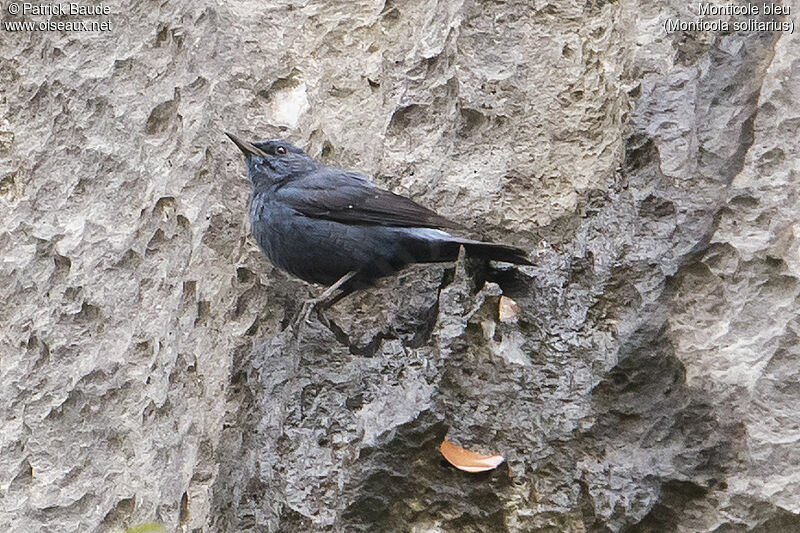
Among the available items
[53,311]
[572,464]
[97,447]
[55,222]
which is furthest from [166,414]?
[572,464]

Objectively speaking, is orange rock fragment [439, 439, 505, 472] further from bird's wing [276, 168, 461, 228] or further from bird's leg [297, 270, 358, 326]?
bird's wing [276, 168, 461, 228]

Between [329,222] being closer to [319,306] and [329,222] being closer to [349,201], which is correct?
[349,201]

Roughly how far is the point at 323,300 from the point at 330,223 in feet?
1.68

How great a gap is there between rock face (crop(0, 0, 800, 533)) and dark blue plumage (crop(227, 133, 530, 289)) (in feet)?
0.48

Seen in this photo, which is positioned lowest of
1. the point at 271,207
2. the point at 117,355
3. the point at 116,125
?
the point at 117,355

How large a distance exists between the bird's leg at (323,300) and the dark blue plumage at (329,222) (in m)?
0.04

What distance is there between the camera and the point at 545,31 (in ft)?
17.3

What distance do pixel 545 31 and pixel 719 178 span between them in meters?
1.42

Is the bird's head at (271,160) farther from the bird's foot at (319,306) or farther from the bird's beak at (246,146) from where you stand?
the bird's foot at (319,306)

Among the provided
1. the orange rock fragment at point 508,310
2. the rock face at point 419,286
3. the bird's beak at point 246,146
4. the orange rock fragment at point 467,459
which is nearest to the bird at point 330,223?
the bird's beak at point 246,146

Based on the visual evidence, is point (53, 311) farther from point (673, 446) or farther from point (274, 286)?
point (673, 446)

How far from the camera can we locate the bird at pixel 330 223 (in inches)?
190

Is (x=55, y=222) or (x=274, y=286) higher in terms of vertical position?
(x=55, y=222)

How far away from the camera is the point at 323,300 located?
479 cm
